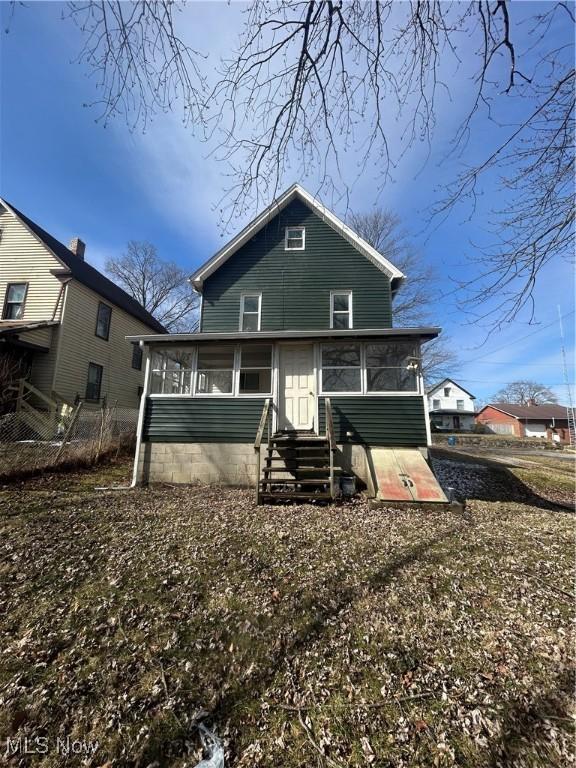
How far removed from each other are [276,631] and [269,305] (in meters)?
9.11

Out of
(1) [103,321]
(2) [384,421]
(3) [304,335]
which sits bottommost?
(2) [384,421]

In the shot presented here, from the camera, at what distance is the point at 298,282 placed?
1075 centimetres

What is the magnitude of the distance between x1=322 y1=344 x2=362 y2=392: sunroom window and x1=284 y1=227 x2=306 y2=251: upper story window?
430 cm

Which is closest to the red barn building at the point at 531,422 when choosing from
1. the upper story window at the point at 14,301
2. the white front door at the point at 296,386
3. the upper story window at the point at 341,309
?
the upper story window at the point at 341,309

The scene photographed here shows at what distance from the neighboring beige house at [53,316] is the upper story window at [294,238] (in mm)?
9246

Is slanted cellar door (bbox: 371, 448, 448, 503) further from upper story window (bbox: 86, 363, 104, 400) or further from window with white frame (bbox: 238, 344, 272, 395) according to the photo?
upper story window (bbox: 86, 363, 104, 400)

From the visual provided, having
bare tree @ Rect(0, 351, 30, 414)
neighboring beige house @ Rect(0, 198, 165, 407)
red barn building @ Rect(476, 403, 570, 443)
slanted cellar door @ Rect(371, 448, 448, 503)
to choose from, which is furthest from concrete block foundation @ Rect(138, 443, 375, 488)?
red barn building @ Rect(476, 403, 570, 443)

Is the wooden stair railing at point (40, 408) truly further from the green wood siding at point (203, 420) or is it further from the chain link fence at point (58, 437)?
the green wood siding at point (203, 420)

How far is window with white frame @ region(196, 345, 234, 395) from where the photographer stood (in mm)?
8773

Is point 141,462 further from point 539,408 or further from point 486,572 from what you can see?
point 539,408

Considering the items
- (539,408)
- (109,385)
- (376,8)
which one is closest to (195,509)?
(376,8)

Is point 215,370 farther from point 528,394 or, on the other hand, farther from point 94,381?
point 528,394

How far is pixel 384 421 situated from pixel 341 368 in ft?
5.54

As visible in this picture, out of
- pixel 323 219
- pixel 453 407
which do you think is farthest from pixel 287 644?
pixel 453 407
